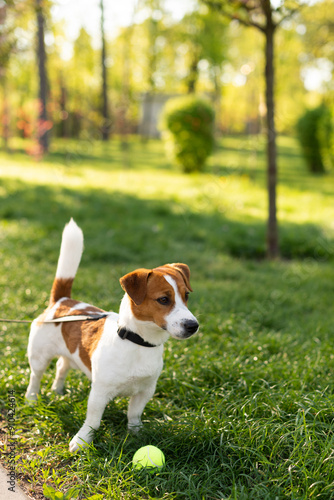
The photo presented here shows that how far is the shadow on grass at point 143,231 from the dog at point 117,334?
308 centimetres

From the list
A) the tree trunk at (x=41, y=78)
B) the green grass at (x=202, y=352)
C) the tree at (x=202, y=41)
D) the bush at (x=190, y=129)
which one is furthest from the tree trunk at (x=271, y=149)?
the tree at (x=202, y=41)

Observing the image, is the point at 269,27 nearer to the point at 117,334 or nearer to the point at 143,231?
the point at 143,231

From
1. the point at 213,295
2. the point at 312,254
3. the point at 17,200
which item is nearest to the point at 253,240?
the point at 312,254

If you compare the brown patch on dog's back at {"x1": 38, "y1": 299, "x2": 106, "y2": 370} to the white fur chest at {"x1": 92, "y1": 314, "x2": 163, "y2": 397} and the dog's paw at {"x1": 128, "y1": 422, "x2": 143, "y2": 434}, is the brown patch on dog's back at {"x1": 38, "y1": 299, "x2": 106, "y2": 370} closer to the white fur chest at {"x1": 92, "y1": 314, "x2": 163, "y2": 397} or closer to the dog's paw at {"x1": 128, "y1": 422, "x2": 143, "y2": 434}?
the white fur chest at {"x1": 92, "y1": 314, "x2": 163, "y2": 397}

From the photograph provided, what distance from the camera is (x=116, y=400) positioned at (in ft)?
10.1

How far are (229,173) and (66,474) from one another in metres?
12.5

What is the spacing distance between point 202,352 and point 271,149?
3.61 m

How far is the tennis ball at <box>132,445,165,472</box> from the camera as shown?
2.38 metres

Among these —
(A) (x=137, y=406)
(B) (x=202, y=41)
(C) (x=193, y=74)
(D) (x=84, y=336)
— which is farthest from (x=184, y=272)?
(C) (x=193, y=74)

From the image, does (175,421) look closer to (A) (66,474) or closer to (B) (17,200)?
(A) (66,474)

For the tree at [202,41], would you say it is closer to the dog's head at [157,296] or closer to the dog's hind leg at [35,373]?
the dog's hind leg at [35,373]

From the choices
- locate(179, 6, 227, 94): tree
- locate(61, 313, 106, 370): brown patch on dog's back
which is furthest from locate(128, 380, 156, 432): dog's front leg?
locate(179, 6, 227, 94): tree

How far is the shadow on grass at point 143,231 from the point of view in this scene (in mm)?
6344

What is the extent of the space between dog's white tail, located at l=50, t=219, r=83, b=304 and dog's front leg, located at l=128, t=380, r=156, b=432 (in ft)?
2.78
